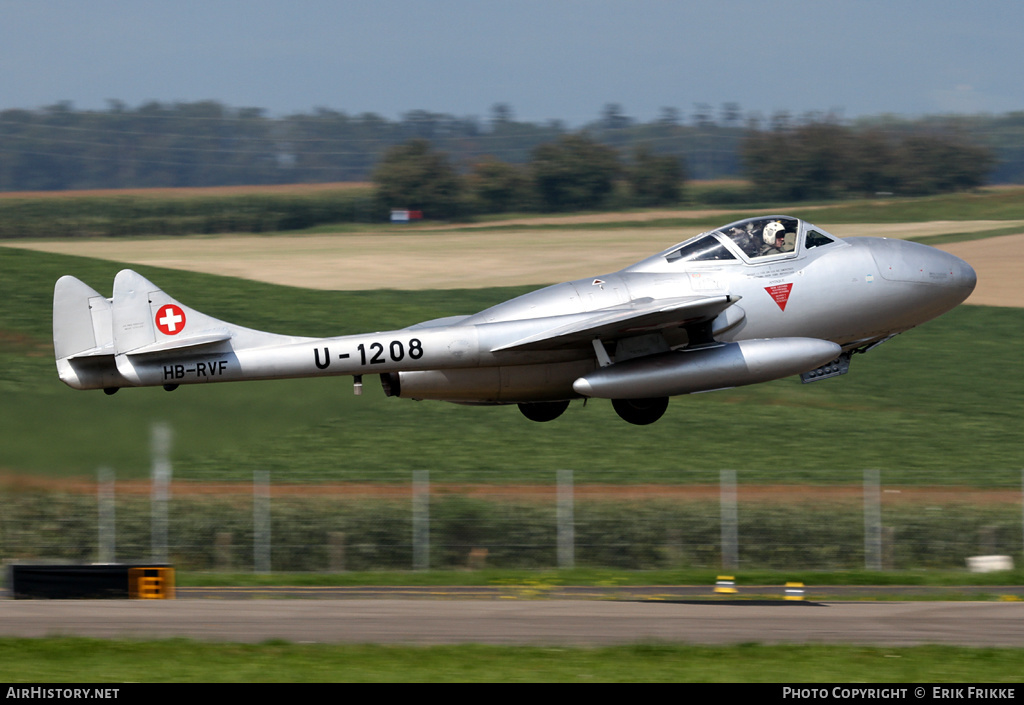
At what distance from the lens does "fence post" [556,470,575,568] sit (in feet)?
119

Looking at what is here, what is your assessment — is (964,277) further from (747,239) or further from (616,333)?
(616,333)

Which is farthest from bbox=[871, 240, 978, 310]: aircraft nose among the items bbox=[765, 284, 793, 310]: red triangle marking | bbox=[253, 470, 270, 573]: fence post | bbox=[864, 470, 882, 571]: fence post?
bbox=[253, 470, 270, 573]: fence post

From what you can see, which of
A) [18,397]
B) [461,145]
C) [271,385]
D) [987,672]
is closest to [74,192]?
[461,145]

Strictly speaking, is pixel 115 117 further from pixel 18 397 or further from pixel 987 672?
pixel 987 672

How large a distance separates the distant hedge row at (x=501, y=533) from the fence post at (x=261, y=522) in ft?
2.06

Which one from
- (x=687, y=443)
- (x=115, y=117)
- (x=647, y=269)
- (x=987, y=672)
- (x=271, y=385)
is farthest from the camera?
(x=115, y=117)

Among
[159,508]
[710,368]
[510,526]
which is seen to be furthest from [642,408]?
[159,508]

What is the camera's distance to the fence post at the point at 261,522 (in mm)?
36188

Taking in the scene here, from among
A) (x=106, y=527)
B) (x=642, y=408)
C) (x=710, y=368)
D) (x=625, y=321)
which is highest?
(x=625, y=321)

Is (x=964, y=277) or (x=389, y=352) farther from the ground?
(x=964, y=277)

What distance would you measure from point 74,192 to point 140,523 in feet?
224

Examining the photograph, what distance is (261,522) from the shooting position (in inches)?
1451

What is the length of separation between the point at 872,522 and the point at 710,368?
18.4 metres

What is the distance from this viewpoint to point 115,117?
440 ft
